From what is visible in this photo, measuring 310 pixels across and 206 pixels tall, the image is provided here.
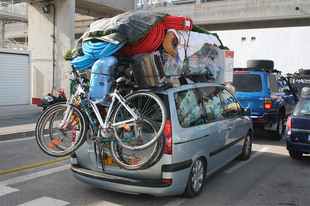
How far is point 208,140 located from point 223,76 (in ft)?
7.40

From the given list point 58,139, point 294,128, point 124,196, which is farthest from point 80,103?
point 294,128

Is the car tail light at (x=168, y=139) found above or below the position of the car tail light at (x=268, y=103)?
below

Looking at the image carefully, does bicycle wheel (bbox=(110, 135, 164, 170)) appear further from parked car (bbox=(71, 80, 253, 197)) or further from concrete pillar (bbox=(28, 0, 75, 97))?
concrete pillar (bbox=(28, 0, 75, 97))

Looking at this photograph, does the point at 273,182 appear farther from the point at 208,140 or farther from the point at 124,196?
the point at 124,196

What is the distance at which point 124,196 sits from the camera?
456cm

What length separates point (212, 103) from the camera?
204 inches

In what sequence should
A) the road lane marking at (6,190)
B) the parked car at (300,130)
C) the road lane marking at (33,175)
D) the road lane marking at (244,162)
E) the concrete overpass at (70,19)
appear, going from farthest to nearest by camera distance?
1. the concrete overpass at (70,19)
2. the parked car at (300,130)
3. the road lane marking at (244,162)
4. the road lane marking at (33,175)
5. the road lane marking at (6,190)

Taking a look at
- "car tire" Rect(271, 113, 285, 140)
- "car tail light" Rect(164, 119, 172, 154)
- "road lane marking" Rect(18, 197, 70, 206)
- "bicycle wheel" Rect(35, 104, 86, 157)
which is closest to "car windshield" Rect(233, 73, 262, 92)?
"car tire" Rect(271, 113, 285, 140)

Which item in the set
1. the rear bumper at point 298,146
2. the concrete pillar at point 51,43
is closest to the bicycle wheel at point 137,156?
the rear bumper at point 298,146

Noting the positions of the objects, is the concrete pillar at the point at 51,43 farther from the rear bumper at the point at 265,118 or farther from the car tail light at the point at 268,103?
the car tail light at the point at 268,103

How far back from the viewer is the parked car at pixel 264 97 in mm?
8766

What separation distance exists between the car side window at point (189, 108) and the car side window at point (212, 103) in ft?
0.64

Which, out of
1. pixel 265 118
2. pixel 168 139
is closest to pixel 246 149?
pixel 265 118

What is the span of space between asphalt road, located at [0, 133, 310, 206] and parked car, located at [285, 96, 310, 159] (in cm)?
40
